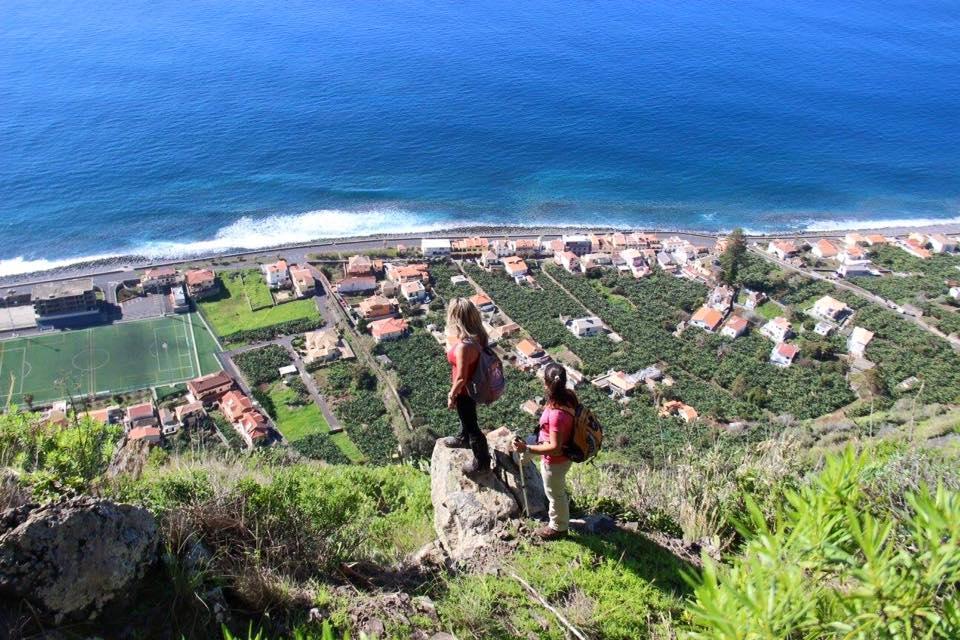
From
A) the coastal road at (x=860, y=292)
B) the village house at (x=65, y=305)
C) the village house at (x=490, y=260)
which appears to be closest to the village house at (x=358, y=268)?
the village house at (x=490, y=260)

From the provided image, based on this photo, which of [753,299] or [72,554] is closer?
[72,554]

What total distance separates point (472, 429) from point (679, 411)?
1716cm

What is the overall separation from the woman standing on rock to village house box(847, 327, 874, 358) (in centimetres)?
2338

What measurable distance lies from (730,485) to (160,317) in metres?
26.1

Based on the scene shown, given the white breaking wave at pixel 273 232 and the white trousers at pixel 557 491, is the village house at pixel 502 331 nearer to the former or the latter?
the white breaking wave at pixel 273 232

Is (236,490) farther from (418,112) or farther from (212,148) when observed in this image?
(418,112)

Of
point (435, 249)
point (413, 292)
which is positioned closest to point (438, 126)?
point (435, 249)

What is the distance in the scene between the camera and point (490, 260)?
3069 cm

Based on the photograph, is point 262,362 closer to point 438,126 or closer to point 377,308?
point 377,308

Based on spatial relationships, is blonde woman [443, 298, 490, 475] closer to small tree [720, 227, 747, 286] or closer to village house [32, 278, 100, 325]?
village house [32, 278, 100, 325]

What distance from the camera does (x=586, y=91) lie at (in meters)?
53.3

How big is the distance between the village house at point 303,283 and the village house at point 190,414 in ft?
27.1

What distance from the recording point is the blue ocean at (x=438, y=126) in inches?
1415

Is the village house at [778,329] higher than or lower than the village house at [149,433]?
higher
